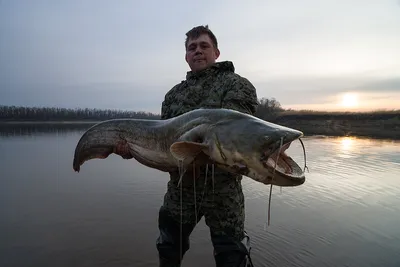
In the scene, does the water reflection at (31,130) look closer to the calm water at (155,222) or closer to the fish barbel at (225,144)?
the calm water at (155,222)

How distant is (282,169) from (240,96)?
893 millimetres

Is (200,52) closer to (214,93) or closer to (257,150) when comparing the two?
(214,93)

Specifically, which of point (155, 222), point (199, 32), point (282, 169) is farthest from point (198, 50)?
point (155, 222)

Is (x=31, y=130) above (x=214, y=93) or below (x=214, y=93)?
below

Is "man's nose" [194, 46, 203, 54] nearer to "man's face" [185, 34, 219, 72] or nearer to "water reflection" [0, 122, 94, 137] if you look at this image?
"man's face" [185, 34, 219, 72]

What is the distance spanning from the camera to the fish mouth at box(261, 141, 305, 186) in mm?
1957

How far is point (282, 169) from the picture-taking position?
6.78 ft

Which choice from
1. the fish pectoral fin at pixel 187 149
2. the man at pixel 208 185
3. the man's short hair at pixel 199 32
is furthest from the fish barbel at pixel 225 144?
the man's short hair at pixel 199 32

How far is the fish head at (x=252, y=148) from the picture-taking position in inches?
78.5

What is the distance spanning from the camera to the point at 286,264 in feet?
16.3

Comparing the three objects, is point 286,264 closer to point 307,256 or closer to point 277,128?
point 307,256

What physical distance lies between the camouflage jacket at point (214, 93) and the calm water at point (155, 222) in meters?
3.13

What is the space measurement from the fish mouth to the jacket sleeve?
28.0 inches

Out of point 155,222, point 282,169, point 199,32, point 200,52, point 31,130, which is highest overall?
point 199,32
